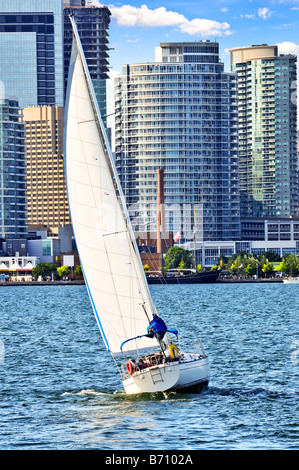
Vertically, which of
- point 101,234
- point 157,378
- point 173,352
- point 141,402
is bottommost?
point 141,402

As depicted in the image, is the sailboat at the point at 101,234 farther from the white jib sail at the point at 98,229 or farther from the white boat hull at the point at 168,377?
the white boat hull at the point at 168,377

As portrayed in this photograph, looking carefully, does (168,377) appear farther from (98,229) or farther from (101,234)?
(98,229)

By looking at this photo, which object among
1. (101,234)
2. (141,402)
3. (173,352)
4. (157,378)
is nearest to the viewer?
(157,378)

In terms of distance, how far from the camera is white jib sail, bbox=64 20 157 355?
4391 cm

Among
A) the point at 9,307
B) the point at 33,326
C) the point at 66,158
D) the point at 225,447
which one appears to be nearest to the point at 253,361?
the point at 66,158

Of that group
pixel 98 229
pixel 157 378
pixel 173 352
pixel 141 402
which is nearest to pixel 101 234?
pixel 98 229

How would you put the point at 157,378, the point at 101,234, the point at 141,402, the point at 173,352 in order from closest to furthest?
1. the point at 157,378
2. the point at 173,352
3. the point at 141,402
4. the point at 101,234

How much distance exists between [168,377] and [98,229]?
771 cm

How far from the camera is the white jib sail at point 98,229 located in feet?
144

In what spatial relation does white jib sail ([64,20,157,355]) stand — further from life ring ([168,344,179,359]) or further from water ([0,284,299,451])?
water ([0,284,299,451])

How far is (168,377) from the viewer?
135 ft

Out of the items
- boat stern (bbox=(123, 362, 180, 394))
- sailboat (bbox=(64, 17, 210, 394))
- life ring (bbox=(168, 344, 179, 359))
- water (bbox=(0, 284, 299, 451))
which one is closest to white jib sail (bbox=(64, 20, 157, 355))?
sailboat (bbox=(64, 17, 210, 394))

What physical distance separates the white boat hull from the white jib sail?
2314 mm
